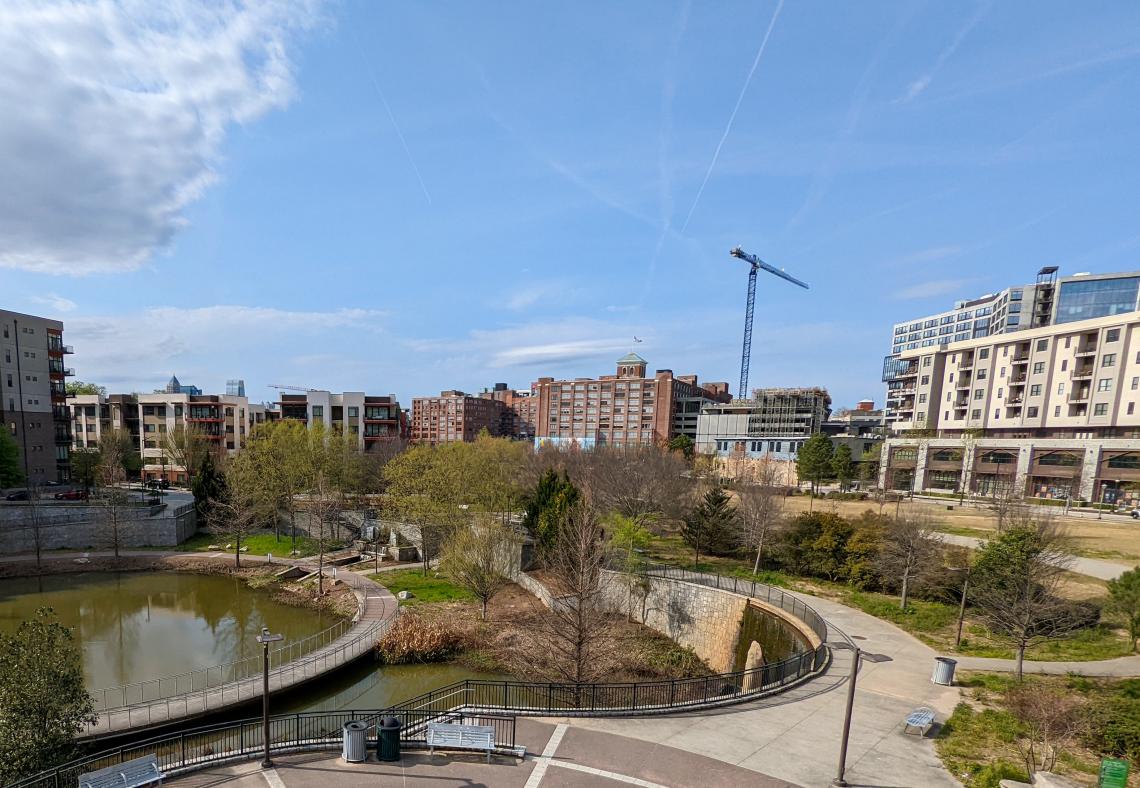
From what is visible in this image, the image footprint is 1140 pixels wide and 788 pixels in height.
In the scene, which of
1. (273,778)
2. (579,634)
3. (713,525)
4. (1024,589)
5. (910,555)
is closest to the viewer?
(273,778)

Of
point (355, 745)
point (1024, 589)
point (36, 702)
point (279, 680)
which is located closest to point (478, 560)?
point (279, 680)

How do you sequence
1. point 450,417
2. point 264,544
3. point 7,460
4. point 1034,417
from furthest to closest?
1. point 450,417
2. point 1034,417
3. point 264,544
4. point 7,460

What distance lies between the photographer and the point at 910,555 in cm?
A: 2397

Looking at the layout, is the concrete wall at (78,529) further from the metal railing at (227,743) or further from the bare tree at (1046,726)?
the bare tree at (1046,726)

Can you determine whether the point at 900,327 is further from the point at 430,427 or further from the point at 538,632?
the point at 538,632

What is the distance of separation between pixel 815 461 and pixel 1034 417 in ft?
93.6

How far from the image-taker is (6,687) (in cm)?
1017

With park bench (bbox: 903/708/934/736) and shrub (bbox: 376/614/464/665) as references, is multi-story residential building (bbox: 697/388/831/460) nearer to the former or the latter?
shrub (bbox: 376/614/464/665)

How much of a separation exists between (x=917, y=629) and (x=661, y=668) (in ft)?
38.2

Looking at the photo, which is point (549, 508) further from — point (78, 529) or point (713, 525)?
point (78, 529)

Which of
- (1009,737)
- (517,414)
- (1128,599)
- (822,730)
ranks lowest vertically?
(517,414)

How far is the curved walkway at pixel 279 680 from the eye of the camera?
15984mm

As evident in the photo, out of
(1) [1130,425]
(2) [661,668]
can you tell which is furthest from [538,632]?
(1) [1130,425]

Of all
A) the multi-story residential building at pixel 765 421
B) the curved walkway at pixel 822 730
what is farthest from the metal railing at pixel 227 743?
the multi-story residential building at pixel 765 421
